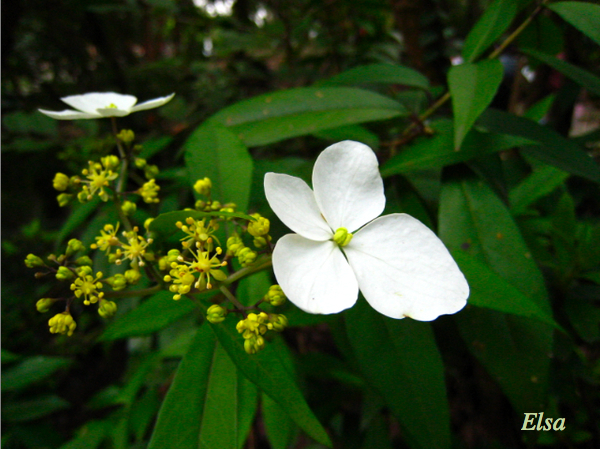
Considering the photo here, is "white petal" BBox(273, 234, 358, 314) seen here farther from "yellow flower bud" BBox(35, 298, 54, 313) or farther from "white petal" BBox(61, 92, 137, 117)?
"white petal" BBox(61, 92, 137, 117)

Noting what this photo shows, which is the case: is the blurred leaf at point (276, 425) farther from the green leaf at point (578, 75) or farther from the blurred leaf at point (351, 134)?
the green leaf at point (578, 75)

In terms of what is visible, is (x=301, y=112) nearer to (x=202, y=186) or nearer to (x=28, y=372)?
(x=202, y=186)

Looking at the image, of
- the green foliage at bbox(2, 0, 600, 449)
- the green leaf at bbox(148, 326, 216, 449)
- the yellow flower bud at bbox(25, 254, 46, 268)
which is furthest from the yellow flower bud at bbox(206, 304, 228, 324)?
the yellow flower bud at bbox(25, 254, 46, 268)

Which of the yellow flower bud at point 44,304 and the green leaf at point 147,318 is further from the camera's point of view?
the green leaf at point 147,318

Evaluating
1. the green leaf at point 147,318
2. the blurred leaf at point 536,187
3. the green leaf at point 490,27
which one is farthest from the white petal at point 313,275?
the blurred leaf at point 536,187

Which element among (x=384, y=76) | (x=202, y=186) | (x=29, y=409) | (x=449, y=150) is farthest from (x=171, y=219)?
(x=29, y=409)

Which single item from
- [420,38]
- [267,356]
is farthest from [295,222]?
[420,38]
